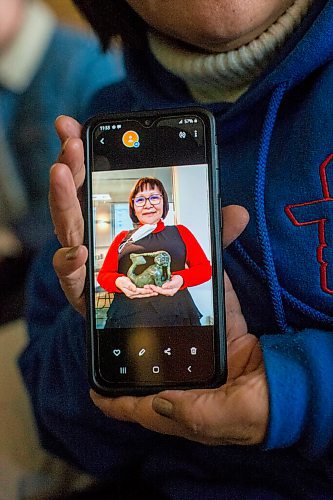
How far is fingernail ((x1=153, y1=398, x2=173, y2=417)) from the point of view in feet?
1.27

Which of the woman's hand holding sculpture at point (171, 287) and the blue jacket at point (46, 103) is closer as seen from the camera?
the woman's hand holding sculpture at point (171, 287)

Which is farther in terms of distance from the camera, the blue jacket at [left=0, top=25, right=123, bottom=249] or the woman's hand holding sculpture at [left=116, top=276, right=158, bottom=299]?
the blue jacket at [left=0, top=25, right=123, bottom=249]

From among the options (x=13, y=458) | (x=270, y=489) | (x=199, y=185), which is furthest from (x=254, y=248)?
(x=13, y=458)

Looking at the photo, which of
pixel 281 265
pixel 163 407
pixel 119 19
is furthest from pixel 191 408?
pixel 119 19

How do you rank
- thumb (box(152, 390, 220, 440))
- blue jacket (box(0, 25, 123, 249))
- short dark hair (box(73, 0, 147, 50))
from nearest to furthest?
thumb (box(152, 390, 220, 440)) < short dark hair (box(73, 0, 147, 50)) < blue jacket (box(0, 25, 123, 249))

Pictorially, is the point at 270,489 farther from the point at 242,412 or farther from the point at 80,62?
the point at 80,62

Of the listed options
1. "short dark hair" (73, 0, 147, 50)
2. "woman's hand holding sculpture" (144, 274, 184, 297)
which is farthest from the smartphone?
"short dark hair" (73, 0, 147, 50)

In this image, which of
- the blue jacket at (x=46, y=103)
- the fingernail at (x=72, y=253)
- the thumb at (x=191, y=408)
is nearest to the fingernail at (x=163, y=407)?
the thumb at (x=191, y=408)

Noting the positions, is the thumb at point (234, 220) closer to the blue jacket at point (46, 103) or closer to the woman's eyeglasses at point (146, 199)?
the woman's eyeglasses at point (146, 199)

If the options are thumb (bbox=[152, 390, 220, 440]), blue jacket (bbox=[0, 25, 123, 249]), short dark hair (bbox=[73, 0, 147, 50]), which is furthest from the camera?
blue jacket (bbox=[0, 25, 123, 249])

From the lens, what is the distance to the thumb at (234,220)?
0.43 meters

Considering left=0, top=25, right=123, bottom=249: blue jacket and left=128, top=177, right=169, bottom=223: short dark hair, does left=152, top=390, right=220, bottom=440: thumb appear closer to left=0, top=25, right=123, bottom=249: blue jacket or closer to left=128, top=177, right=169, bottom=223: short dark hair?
left=128, top=177, right=169, bottom=223: short dark hair

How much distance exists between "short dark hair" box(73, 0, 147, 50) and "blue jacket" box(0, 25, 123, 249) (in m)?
0.10

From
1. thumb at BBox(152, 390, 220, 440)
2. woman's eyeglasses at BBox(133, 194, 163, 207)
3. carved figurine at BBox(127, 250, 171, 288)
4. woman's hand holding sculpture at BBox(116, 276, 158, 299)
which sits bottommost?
thumb at BBox(152, 390, 220, 440)
